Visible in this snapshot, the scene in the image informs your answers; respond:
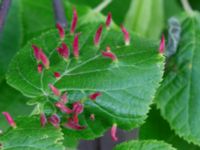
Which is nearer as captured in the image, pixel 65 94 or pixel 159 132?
pixel 65 94

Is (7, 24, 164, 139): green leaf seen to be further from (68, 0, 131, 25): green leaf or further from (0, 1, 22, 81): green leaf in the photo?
(68, 0, 131, 25): green leaf

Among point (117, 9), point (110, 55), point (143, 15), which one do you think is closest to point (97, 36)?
point (110, 55)

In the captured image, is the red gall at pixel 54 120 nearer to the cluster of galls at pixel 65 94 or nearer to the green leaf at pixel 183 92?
the cluster of galls at pixel 65 94

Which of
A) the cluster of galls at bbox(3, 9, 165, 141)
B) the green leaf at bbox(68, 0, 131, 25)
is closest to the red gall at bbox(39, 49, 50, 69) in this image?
the cluster of galls at bbox(3, 9, 165, 141)

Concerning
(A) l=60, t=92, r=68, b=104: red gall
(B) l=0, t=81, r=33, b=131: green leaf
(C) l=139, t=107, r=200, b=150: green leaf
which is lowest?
(C) l=139, t=107, r=200, b=150: green leaf

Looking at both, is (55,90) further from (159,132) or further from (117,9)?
(117,9)

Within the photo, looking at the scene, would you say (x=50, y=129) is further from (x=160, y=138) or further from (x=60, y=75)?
(x=160, y=138)
